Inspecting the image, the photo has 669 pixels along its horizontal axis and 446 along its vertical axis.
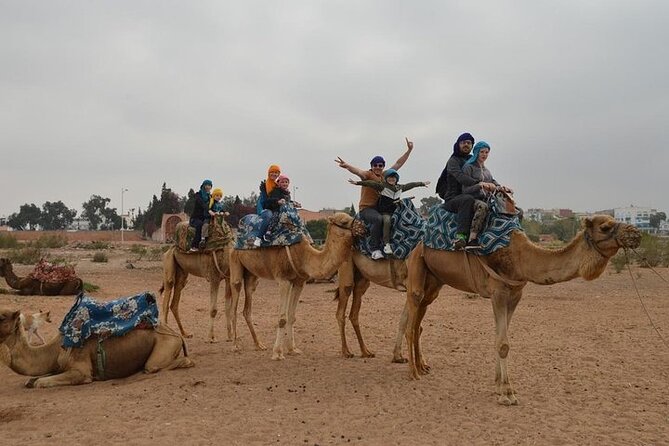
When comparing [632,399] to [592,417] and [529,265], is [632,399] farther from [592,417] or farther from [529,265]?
[529,265]

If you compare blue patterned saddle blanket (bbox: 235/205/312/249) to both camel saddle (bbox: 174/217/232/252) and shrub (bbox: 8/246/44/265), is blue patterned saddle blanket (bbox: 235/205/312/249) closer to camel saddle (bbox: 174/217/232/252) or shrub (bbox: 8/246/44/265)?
camel saddle (bbox: 174/217/232/252)

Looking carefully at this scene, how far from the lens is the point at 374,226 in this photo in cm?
850

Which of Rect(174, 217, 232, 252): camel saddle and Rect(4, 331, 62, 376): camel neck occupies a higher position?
Rect(174, 217, 232, 252): camel saddle

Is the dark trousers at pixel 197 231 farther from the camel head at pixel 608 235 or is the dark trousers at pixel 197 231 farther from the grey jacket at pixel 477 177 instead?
the camel head at pixel 608 235

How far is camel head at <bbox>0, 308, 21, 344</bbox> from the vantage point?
7.02 meters

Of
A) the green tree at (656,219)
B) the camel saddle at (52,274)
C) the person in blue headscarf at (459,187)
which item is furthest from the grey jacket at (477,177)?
the green tree at (656,219)

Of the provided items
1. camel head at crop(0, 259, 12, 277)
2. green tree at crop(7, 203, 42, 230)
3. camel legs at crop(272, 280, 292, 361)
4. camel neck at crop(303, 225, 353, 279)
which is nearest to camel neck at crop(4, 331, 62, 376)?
camel legs at crop(272, 280, 292, 361)

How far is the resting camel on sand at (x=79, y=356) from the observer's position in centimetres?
706

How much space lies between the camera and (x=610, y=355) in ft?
29.4

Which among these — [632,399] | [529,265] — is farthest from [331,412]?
[632,399]

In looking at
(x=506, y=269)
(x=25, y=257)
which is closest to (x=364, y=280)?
(x=506, y=269)

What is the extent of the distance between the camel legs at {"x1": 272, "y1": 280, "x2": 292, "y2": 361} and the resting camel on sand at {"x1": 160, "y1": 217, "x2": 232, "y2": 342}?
1.89 metres

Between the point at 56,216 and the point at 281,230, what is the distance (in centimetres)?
12173

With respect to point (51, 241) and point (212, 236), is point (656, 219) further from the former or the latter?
point (212, 236)
